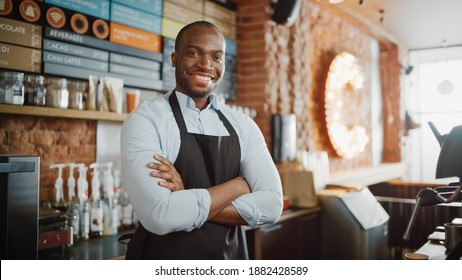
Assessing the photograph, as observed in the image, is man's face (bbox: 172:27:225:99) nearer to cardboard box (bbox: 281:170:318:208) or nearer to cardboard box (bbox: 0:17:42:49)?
cardboard box (bbox: 0:17:42:49)

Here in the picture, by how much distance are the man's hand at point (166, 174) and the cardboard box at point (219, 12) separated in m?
1.92

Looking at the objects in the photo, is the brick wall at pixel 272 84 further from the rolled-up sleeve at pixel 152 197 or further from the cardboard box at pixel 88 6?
the rolled-up sleeve at pixel 152 197

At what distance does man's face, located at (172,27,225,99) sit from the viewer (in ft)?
4.35

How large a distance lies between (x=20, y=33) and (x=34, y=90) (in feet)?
0.89

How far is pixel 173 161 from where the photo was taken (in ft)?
4.25

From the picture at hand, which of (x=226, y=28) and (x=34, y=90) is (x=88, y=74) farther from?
(x=226, y=28)

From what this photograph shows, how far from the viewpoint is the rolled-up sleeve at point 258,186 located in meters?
1.29

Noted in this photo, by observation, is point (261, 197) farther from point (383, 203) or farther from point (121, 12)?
point (383, 203)

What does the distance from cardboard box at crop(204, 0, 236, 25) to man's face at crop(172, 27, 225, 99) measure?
5.49 ft

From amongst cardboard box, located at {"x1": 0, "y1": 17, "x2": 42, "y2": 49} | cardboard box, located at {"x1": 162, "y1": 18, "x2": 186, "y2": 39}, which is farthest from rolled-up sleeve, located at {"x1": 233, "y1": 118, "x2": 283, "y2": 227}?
cardboard box, located at {"x1": 162, "y1": 18, "x2": 186, "y2": 39}

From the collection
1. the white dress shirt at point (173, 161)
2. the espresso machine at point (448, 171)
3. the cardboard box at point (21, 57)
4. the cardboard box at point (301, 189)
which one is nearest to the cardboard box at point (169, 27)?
the cardboard box at point (21, 57)

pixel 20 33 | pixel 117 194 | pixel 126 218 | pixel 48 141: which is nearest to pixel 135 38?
pixel 20 33

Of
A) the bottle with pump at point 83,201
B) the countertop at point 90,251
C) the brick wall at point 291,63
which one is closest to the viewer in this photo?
the countertop at point 90,251
